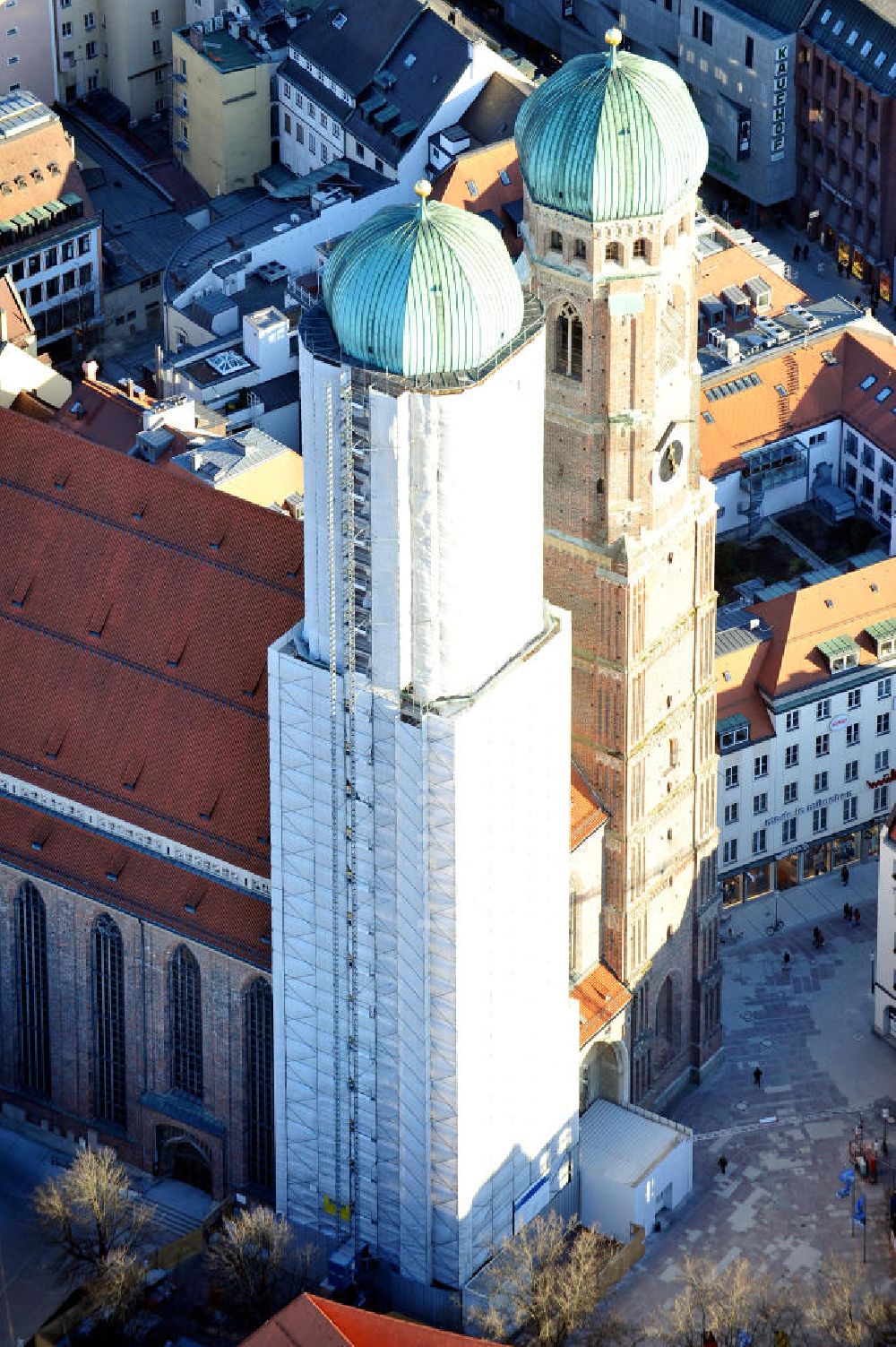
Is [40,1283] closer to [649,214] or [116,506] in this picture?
[116,506]

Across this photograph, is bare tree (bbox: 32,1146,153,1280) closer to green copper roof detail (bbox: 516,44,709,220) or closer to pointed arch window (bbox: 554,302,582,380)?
pointed arch window (bbox: 554,302,582,380)

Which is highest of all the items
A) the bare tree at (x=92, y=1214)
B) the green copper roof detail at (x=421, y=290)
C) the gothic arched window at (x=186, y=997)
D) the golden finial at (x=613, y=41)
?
the golden finial at (x=613, y=41)

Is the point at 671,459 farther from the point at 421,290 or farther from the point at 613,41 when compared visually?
the point at 421,290

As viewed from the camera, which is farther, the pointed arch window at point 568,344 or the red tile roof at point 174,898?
the red tile roof at point 174,898

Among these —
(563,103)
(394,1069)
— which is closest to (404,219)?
(563,103)

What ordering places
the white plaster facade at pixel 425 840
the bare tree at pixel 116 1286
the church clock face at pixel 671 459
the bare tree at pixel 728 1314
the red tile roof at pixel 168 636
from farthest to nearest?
the red tile roof at pixel 168 636 → the bare tree at pixel 116 1286 → the church clock face at pixel 671 459 → the bare tree at pixel 728 1314 → the white plaster facade at pixel 425 840

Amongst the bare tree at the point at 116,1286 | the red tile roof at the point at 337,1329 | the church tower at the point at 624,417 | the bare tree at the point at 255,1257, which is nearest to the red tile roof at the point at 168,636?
the church tower at the point at 624,417

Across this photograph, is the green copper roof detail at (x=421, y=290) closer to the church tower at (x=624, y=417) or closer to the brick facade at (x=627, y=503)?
the church tower at (x=624, y=417)
